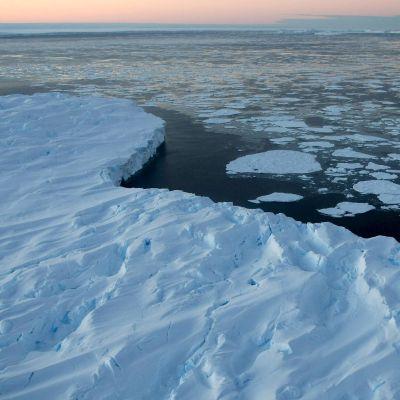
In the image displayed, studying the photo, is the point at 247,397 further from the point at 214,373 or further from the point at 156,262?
the point at 156,262

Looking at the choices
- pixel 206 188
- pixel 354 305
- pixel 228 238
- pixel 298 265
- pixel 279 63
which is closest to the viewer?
pixel 354 305

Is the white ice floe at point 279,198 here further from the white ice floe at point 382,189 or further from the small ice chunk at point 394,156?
the small ice chunk at point 394,156

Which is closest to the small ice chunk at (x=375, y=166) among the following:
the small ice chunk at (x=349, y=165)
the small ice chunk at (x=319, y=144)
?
the small ice chunk at (x=349, y=165)

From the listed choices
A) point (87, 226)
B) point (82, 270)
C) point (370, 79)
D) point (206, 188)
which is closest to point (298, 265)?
point (82, 270)

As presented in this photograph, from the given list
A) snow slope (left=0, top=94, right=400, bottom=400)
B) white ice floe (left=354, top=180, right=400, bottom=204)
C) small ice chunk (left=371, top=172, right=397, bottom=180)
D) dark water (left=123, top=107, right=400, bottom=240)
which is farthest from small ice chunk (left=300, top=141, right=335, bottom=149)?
snow slope (left=0, top=94, right=400, bottom=400)

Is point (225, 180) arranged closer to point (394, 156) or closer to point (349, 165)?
point (349, 165)

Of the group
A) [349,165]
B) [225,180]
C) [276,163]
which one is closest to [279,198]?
[225,180]
